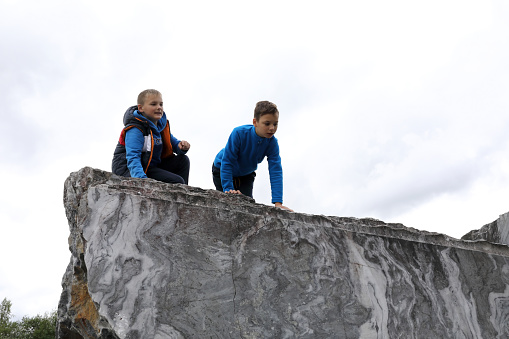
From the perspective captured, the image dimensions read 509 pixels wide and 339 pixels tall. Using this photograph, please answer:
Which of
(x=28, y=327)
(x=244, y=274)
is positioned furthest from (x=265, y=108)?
(x=28, y=327)

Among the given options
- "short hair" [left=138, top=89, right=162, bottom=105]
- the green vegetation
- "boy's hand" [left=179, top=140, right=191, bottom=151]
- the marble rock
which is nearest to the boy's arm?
"boy's hand" [left=179, top=140, right=191, bottom=151]

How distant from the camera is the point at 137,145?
514cm

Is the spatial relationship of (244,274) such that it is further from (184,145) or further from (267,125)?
(184,145)

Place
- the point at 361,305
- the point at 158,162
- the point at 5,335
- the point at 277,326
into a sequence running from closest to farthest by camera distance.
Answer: the point at 277,326
the point at 361,305
the point at 158,162
the point at 5,335

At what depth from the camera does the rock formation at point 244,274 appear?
359 cm

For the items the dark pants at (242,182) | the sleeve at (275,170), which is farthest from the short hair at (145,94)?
the sleeve at (275,170)

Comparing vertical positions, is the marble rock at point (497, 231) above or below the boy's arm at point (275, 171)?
below

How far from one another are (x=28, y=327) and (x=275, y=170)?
1425 cm

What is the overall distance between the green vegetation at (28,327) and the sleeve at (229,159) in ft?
42.4

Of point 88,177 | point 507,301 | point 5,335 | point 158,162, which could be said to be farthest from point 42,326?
point 507,301

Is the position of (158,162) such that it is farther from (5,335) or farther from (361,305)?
(5,335)

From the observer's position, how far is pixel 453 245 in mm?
4742

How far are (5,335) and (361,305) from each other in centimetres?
1514

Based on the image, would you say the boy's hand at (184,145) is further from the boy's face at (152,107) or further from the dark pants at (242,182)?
the dark pants at (242,182)
